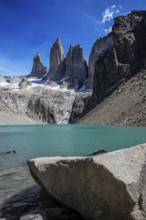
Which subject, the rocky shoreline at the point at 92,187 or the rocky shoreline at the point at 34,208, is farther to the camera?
the rocky shoreline at the point at 34,208

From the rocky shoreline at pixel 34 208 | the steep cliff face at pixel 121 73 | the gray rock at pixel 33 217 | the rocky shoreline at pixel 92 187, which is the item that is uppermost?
the steep cliff face at pixel 121 73

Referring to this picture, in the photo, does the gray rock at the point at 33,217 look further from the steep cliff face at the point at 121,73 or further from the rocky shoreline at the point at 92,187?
the steep cliff face at the point at 121,73

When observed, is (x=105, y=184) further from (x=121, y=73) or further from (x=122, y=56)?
(x=122, y=56)

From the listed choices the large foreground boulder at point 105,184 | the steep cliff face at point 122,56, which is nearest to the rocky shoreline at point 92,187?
the large foreground boulder at point 105,184

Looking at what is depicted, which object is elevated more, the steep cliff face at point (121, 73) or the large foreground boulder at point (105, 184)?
the steep cliff face at point (121, 73)

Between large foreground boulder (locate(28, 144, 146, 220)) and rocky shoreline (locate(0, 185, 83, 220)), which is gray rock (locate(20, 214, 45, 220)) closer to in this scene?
rocky shoreline (locate(0, 185, 83, 220))

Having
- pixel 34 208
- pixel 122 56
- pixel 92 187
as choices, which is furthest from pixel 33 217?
pixel 122 56
